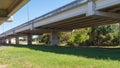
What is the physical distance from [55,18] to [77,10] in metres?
10.4

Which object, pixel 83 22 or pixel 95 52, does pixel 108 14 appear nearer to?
pixel 95 52

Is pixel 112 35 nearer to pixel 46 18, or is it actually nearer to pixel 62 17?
pixel 46 18

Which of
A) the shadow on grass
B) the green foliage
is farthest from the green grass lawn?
the green foliage

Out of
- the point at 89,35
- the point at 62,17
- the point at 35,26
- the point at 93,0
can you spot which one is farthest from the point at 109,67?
the point at 89,35

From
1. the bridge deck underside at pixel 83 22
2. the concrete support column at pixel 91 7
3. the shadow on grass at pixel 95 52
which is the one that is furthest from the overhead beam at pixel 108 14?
the shadow on grass at pixel 95 52

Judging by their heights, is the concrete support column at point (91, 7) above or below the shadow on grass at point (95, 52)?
above

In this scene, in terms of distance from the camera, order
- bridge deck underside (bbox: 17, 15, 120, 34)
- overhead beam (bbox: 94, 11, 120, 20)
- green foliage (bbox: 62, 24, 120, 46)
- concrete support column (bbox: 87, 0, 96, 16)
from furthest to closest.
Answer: green foliage (bbox: 62, 24, 120, 46), bridge deck underside (bbox: 17, 15, 120, 34), overhead beam (bbox: 94, 11, 120, 20), concrete support column (bbox: 87, 0, 96, 16)

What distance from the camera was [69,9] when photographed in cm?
4172

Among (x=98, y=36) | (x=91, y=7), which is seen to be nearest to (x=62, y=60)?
(x=91, y=7)

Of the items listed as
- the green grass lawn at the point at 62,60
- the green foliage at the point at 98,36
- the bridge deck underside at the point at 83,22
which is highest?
the bridge deck underside at the point at 83,22

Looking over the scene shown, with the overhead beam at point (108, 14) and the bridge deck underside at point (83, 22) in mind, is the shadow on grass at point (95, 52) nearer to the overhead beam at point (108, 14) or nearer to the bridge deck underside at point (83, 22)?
the overhead beam at point (108, 14)

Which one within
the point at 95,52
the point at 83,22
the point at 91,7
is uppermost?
the point at 91,7

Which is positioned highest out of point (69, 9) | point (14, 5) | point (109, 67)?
point (69, 9)

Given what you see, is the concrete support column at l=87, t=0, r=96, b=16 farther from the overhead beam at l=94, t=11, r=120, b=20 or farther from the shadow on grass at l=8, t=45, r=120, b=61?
the shadow on grass at l=8, t=45, r=120, b=61
